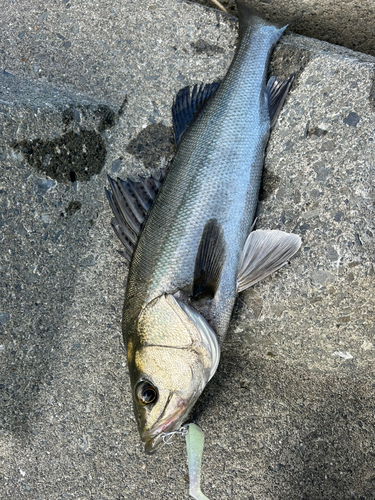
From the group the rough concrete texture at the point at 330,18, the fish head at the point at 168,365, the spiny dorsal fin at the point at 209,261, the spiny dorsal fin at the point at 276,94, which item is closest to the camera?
the fish head at the point at 168,365

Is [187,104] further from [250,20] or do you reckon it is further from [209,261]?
[209,261]

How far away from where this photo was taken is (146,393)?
2053mm

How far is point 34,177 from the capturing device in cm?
246

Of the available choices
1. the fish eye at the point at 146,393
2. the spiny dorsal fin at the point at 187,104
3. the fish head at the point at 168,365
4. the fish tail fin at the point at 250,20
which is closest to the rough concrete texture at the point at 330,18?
the fish tail fin at the point at 250,20

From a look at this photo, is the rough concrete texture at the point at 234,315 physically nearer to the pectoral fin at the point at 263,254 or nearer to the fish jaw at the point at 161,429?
the pectoral fin at the point at 263,254

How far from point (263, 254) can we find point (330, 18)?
1751 mm

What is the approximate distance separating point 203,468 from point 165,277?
1.16 metres

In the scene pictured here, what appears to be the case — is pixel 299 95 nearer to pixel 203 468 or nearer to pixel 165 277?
pixel 165 277

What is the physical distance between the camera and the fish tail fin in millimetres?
2592

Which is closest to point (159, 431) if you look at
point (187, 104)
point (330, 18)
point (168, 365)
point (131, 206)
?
point (168, 365)

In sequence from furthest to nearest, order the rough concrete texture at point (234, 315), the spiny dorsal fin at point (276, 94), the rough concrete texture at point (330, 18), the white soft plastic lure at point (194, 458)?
the rough concrete texture at point (330, 18) → the spiny dorsal fin at point (276, 94) → the white soft plastic lure at point (194, 458) → the rough concrete texture at point (234, 315)

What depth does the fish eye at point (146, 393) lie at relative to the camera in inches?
80.4

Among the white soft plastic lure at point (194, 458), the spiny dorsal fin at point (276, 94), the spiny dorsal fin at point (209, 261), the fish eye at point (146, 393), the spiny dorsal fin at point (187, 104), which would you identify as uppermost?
the spiny dorsal fin at point (276, 94)

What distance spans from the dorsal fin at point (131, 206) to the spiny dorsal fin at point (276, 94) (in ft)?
2.44
